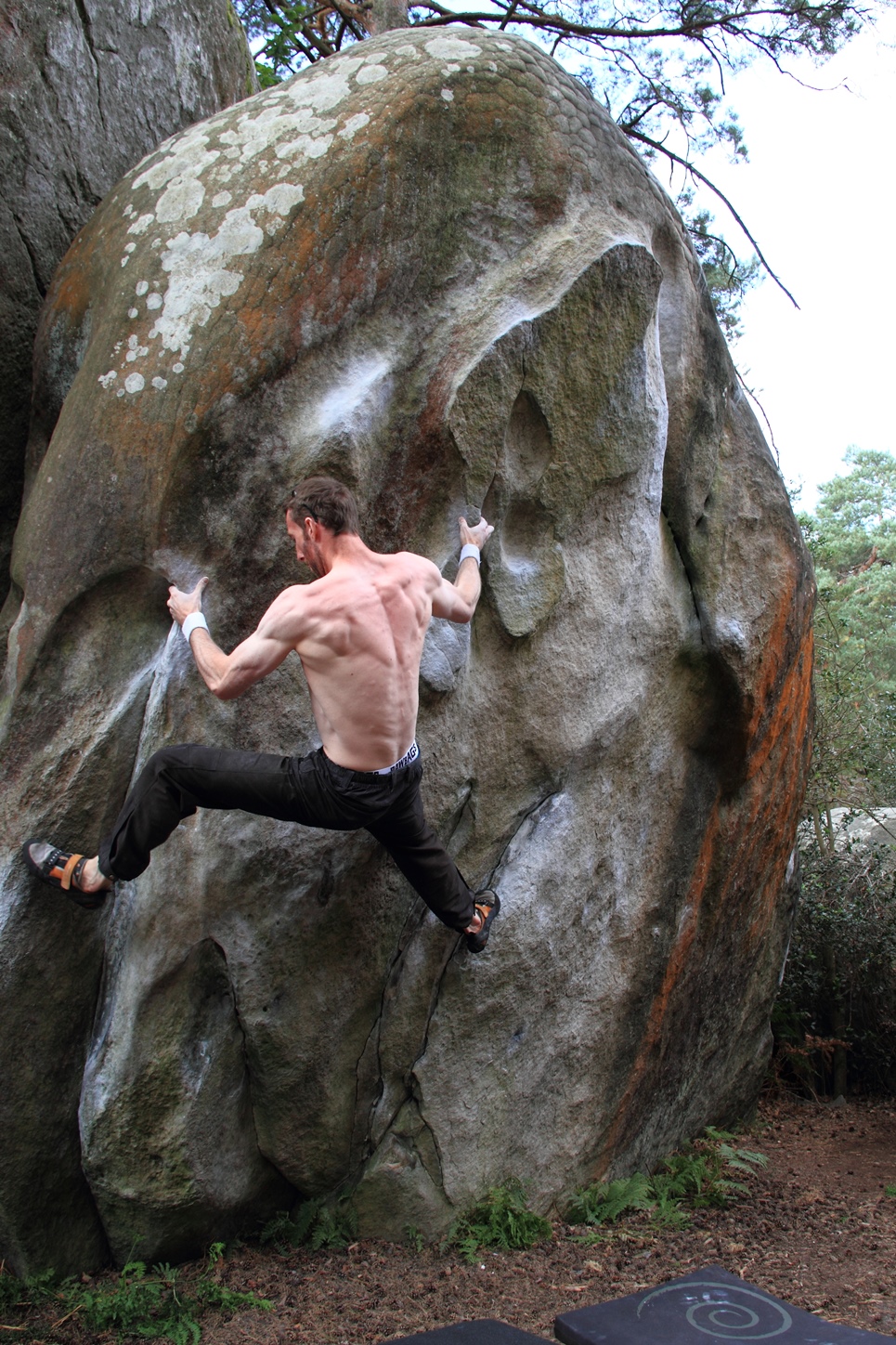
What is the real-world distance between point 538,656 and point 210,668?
67.4 inches

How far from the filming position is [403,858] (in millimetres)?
4270

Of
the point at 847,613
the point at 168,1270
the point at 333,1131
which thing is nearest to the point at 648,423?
the point at 333,1131

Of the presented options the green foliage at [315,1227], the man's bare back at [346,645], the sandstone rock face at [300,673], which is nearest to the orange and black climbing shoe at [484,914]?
the sandstone rock face at [300,673]

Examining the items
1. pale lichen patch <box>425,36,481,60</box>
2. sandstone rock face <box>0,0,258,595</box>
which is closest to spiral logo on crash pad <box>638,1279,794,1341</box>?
sandstone rock face <box>0,0,258,595</box>

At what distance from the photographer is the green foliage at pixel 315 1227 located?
459cm

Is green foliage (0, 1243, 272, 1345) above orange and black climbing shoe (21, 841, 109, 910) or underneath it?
underneath

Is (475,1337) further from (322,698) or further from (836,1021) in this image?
(836,1021)

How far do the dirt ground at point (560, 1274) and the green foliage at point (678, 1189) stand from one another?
90 millimetres

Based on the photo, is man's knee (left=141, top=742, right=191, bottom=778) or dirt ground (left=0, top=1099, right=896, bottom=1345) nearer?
man's knee (left=141, top=742, right=191, bottom=778)

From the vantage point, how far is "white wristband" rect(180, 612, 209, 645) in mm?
3951

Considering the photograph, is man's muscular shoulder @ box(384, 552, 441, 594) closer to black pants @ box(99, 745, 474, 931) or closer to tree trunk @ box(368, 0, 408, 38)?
black pants @ box(99, 745, 474, 931)

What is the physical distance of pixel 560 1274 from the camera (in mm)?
4398

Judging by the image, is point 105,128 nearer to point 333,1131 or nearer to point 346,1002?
point 346,1002

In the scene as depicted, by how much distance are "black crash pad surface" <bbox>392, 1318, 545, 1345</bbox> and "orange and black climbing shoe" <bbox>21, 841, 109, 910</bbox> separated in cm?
226
